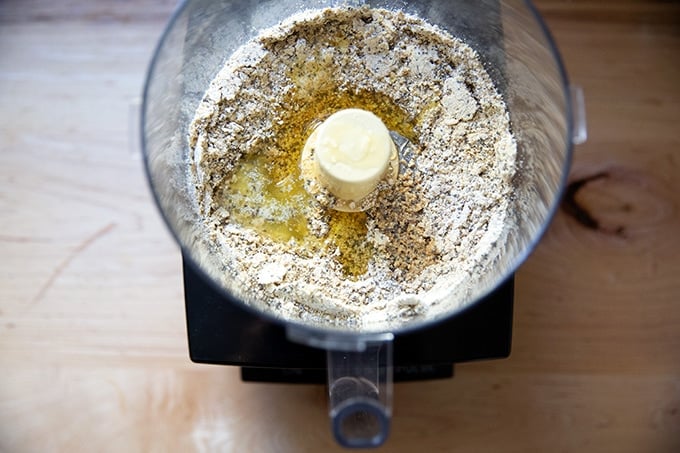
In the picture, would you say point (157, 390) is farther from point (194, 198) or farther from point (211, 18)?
point (211, 18)

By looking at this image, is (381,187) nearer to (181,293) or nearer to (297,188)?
(297,188)

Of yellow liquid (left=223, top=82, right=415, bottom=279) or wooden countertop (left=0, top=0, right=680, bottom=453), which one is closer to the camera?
yellow liquid (left=223, top=82, right=415, bottom=279)

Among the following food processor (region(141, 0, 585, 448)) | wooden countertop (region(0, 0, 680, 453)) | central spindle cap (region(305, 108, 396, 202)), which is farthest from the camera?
wooden countertop (region(0, 0, 680, 453))

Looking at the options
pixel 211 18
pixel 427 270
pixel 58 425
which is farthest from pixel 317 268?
pixel 58 425

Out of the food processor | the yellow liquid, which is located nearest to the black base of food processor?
the food processor

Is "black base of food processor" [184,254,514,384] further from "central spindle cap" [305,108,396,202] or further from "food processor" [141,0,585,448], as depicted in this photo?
"central spindle cap" [305,108,396,202]

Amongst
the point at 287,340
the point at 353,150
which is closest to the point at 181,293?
the point at 287,340

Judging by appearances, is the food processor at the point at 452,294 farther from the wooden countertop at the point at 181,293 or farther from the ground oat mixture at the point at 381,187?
the wooden countertop at the point at 181,293

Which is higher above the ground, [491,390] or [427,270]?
[427,270]
